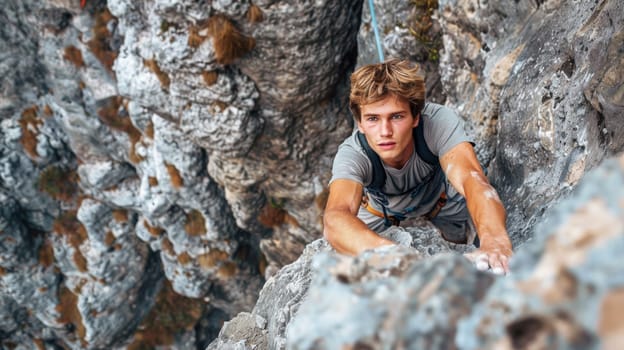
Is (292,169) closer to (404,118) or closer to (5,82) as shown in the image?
(404,118)

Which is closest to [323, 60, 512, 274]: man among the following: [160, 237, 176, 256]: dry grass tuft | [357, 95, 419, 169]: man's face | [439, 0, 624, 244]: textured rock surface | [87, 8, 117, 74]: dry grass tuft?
[357, 95, 419, 169]: man's face

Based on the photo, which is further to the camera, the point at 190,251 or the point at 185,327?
the point at 185,327

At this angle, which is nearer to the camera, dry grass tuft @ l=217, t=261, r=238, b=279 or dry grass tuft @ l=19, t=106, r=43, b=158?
dry grass tuft @ l=19, t=106, r=43, b=158

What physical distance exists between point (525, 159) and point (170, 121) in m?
10.9

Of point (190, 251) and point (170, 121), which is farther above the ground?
point (170, 121)

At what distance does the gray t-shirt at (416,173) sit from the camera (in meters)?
4.54

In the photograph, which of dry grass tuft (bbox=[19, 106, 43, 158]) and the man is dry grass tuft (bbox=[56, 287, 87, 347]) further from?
the man

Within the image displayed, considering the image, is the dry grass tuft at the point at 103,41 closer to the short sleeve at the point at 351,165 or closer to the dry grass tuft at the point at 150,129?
the dry grass tuft at the point at 150,129

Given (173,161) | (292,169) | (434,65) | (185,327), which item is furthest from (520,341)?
(185,327)

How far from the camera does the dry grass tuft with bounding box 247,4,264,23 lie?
32.3ft

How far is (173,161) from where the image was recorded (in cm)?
1495

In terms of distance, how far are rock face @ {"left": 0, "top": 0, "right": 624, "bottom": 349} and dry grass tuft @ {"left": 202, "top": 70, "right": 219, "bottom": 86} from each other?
0.17 ft

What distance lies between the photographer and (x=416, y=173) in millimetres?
5012

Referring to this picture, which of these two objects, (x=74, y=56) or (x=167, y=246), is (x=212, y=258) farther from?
(x=74, y=56)
